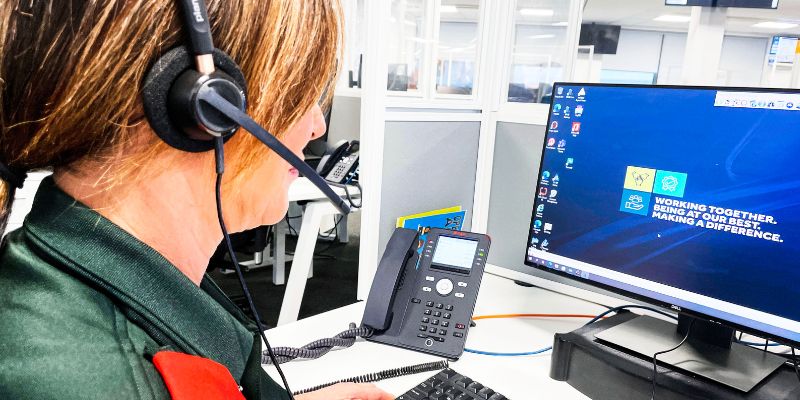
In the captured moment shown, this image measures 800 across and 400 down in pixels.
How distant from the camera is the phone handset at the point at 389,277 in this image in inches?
32.9

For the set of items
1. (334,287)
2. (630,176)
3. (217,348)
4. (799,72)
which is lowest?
(334,287)

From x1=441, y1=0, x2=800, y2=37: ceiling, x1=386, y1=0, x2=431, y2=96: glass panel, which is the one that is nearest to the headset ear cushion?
x1=386, y1=0, x2=431, y2=96: glass panel

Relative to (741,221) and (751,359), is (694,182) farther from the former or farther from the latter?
(751,359)

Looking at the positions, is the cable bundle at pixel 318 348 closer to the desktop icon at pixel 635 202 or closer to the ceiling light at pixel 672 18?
the desktop icon at pixel 635 202

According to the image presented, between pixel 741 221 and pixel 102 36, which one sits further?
pixel 741 221

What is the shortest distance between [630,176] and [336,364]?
0.56 meters

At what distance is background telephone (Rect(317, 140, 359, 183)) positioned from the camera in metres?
2.33

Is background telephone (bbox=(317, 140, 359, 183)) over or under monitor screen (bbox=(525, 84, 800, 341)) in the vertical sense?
under

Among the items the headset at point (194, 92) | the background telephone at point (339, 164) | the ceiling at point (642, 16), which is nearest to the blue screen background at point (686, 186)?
Result: the headset at point (194, 92)

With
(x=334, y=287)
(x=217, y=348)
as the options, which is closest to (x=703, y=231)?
(x=217, y=348)

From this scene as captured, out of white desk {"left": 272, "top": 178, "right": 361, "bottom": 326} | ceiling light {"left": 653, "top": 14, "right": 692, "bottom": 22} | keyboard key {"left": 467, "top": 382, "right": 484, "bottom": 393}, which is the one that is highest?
ceiling light {"left": 653, "top": 14, "right": 692, "bottom": 22}

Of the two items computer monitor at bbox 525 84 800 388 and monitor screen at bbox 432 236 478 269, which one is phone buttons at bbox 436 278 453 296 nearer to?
monitor screen at bbox 432 236 478 269

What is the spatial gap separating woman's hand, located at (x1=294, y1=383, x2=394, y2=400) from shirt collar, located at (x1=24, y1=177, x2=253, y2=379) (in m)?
0.27

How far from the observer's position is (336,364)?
2.48 feet
